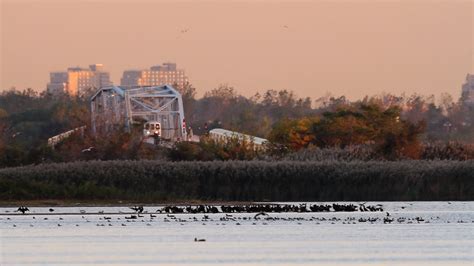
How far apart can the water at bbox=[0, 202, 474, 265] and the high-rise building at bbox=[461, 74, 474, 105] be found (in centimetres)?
10508

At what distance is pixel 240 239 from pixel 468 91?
129 meters

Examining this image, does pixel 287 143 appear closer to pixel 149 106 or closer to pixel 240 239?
pixel 149 106

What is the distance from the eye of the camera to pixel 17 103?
474ft

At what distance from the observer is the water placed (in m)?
30.8

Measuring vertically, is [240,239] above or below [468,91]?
below

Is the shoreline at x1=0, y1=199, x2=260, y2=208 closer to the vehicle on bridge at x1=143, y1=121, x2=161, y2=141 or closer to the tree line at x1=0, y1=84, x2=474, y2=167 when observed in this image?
the tree line at x1=0, y1=84, x2=474, y2=167

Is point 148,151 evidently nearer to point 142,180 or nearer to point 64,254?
point 142,180

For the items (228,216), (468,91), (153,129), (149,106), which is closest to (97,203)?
(228,216)

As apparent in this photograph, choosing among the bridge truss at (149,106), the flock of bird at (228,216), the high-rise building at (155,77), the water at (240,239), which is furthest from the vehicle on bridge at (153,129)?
the high-rise building at (155,77)

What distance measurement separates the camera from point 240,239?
36.7 metres

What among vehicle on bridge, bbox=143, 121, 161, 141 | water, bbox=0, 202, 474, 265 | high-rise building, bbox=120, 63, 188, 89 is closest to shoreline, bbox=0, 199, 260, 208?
water, bbox=0, 202, 474, 265

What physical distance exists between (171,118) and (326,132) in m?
22.0

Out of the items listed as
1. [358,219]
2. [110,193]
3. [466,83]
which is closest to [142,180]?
[110,193]

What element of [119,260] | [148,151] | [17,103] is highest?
[17,103]
